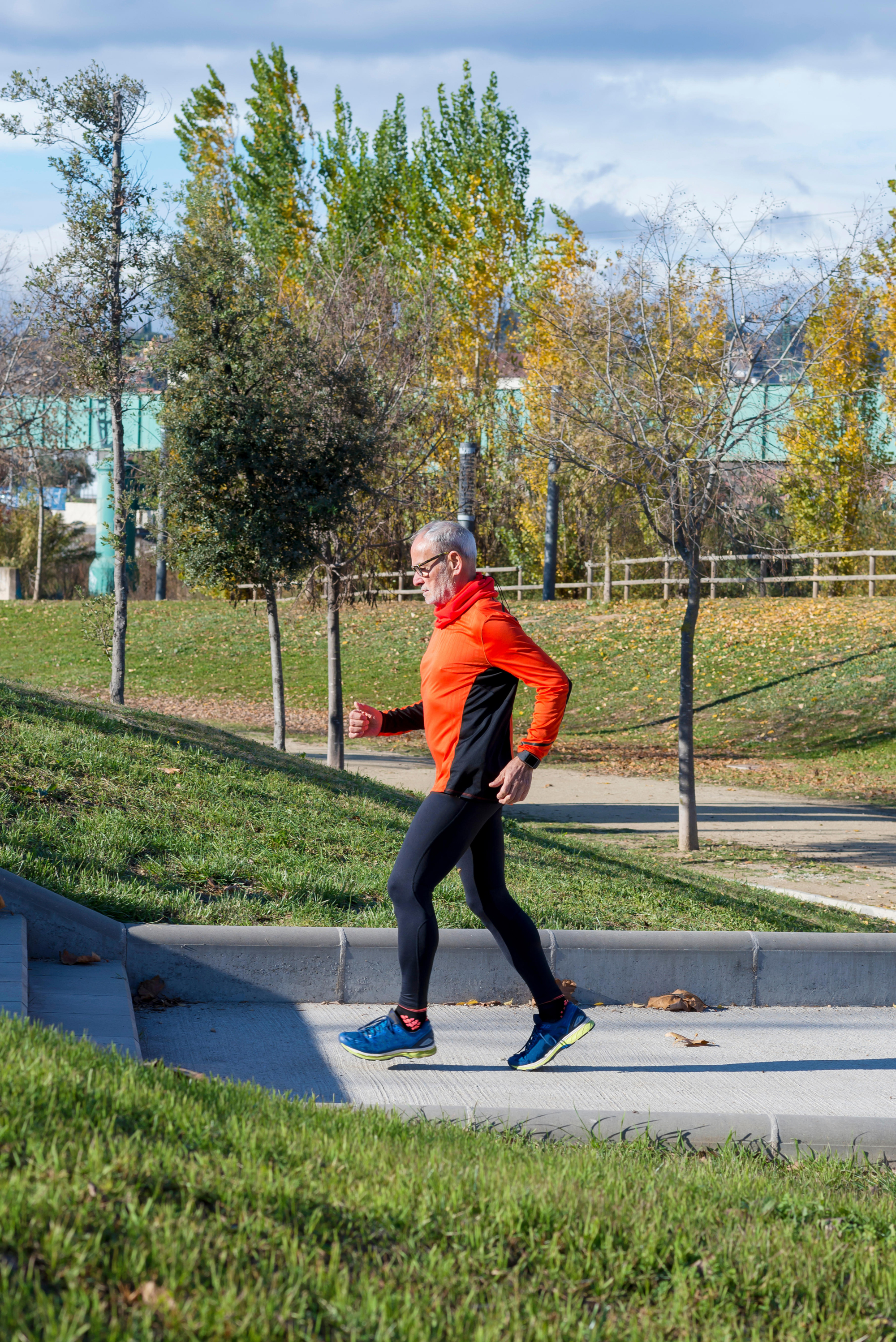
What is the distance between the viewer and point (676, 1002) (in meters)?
5.50

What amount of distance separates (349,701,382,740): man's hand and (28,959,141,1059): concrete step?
4.51 feet

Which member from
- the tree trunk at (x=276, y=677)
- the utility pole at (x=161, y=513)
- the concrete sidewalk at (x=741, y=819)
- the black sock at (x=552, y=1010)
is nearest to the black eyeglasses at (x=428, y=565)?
the black sock at (x=552, y=1010)

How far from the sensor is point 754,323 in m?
12.4

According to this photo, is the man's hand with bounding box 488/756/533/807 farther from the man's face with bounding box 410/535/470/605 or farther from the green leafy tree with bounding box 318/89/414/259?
A: the green leafy tree with bounding box 318/89/414/259

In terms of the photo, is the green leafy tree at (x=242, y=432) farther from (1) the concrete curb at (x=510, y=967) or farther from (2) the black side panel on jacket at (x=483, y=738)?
(2) the black side panel on jacket at (x=483, y=738)

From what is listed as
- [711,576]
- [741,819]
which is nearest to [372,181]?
[711,576]

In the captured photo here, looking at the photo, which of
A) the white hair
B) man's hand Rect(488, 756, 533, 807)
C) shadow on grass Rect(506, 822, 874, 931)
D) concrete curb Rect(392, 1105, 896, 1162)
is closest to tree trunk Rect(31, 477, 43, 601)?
shadow on grass Rect(506, 822, 874, 931)

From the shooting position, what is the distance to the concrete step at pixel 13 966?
13.2ft

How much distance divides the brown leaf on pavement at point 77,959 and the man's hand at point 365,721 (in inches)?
59.0

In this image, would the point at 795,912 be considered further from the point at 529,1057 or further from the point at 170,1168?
the point at 170,1168

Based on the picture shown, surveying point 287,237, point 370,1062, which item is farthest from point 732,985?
point 287,237

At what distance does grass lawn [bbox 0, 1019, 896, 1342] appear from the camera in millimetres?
2191

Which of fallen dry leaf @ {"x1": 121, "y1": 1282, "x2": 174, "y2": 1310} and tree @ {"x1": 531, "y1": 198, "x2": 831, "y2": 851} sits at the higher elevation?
tree @ {"x1": 531, "y1": 198, "x2": 831, "y2": 851}

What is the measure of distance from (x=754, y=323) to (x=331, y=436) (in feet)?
17.7
